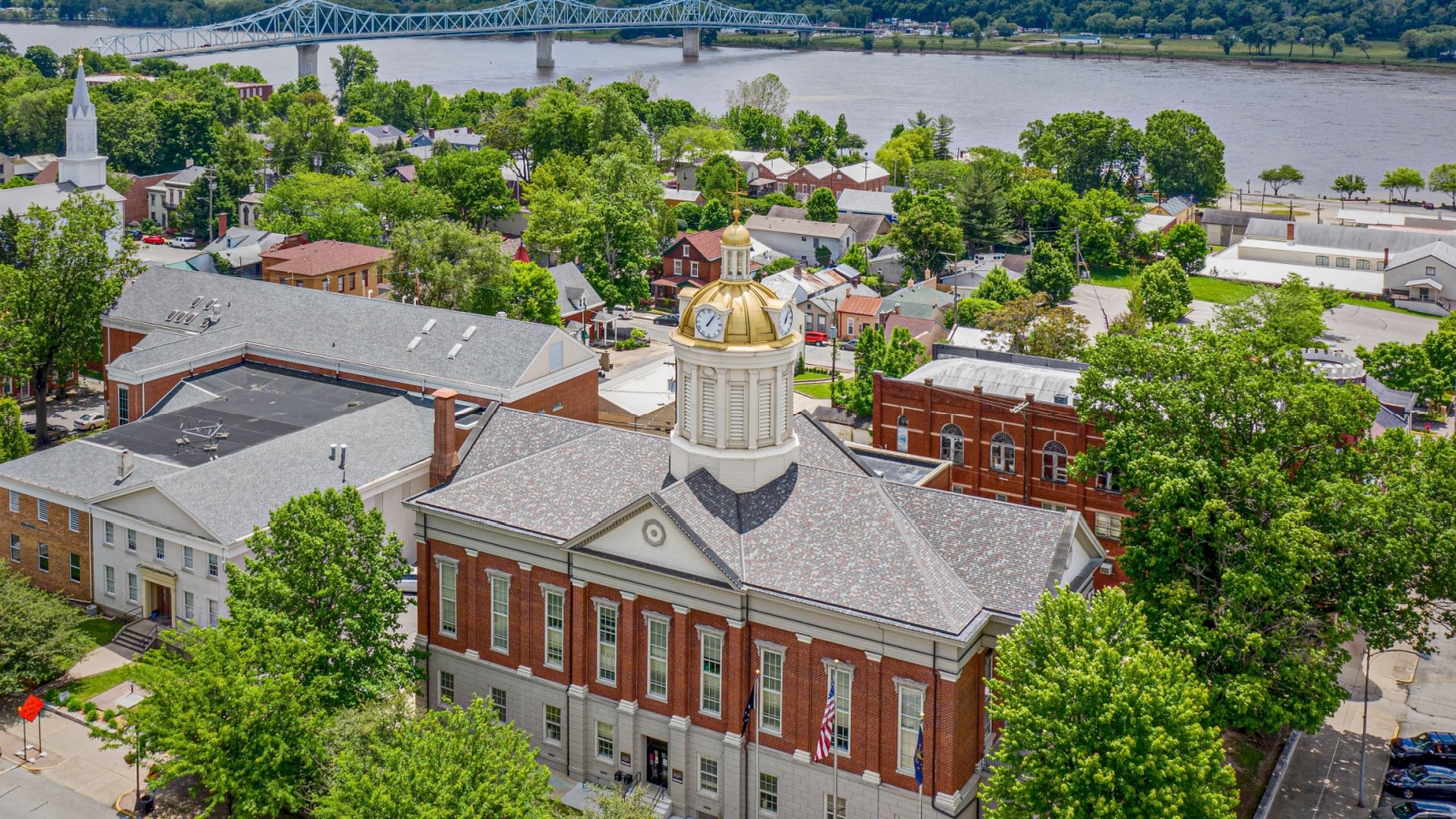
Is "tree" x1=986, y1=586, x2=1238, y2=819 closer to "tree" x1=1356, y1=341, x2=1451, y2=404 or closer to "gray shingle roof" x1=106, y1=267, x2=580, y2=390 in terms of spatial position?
"gray shingle roof" x1=106, y1=267, x2=580, y2=390

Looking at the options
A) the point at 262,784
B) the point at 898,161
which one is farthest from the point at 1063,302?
the point at 262,784

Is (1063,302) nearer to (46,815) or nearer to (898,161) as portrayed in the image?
(898,161)

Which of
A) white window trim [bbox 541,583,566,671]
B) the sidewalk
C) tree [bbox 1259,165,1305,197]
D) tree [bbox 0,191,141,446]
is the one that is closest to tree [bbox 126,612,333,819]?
white window trim [bbox 541,583,566,671]

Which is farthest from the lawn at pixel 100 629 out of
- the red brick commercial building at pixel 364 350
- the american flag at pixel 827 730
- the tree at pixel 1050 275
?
the tree at pixel 1050 275

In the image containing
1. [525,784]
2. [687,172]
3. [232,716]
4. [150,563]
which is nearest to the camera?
[525,784]

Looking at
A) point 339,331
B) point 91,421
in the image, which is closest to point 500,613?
point 339,331

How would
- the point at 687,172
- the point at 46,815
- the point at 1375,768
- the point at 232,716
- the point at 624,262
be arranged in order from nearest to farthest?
the point at 232,716 → the point at 46,815 → the point at 1375,768 → the point at 624,262 → the point at 687,172
